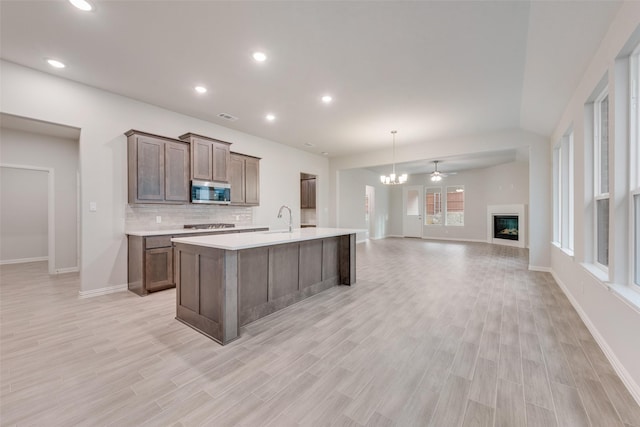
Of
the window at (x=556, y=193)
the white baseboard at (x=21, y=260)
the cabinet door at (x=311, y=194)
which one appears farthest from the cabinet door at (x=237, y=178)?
the window at (x=556, y=193)

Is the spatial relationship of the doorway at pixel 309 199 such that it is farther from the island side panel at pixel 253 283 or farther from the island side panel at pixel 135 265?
the island side panel at pixel 253 283

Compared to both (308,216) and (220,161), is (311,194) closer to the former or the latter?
(308,216)

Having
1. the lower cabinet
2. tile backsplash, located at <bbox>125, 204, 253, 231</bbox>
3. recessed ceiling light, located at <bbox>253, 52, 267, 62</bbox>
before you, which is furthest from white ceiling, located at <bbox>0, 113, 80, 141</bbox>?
recessed ceiling light, located at <bbox>253, 52, 267, 62</bbox>

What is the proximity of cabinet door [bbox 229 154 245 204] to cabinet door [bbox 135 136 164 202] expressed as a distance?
1.34 m

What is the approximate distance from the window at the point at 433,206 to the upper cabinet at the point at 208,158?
8.95 meters

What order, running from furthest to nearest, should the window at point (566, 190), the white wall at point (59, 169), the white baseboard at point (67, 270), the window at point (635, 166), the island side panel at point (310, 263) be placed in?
the white baseboard at point (67, 270) → the white wall at point (59, 169) → the window at point (566, 190) → the island side panel at point (310, 263) → the window at point (635, 166)

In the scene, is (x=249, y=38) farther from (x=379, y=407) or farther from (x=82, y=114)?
(x=379, y=407)

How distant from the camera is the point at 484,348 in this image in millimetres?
2273

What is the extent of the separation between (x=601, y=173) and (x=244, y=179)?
546 centimetres

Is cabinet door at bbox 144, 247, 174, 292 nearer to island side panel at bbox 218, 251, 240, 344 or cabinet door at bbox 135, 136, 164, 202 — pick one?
cabinet door at bbox 135, 136, 164, 202

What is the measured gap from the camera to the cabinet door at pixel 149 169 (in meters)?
3.95

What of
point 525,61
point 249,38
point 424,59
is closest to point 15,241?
point 249,38

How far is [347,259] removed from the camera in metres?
4.13

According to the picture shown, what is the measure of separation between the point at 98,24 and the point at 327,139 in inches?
177
